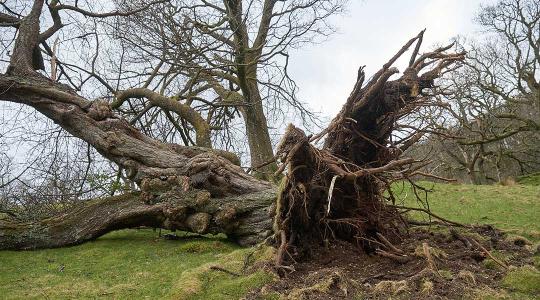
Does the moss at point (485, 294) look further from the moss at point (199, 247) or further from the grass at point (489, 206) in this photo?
the moss at point (199, 247)

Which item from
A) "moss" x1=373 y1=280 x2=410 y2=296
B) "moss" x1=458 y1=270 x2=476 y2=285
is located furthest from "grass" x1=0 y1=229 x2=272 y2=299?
"moss" x1=458 y1=270 x2=476 y2=285

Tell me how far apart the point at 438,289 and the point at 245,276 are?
1833 millimetres

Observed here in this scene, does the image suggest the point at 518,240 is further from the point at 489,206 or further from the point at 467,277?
the point at 489,206

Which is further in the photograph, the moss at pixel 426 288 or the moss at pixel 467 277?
the moss at pixel 467 277

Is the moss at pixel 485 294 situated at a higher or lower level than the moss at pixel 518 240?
lower

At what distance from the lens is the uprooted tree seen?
5359 mm

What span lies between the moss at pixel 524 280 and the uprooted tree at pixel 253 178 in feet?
4.46

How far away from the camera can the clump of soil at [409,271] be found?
4.01 meters

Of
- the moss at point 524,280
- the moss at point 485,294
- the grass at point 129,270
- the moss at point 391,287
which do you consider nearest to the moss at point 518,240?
the moss at point 524,280

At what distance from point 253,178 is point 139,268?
238cm

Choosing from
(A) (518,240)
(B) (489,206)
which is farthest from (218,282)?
(B) (489,206)

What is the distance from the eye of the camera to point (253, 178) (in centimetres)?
758

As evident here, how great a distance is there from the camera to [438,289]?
395cm

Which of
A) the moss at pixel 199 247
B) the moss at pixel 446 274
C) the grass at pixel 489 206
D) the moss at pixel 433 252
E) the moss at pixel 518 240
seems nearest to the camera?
the moss at pixel 446 274
